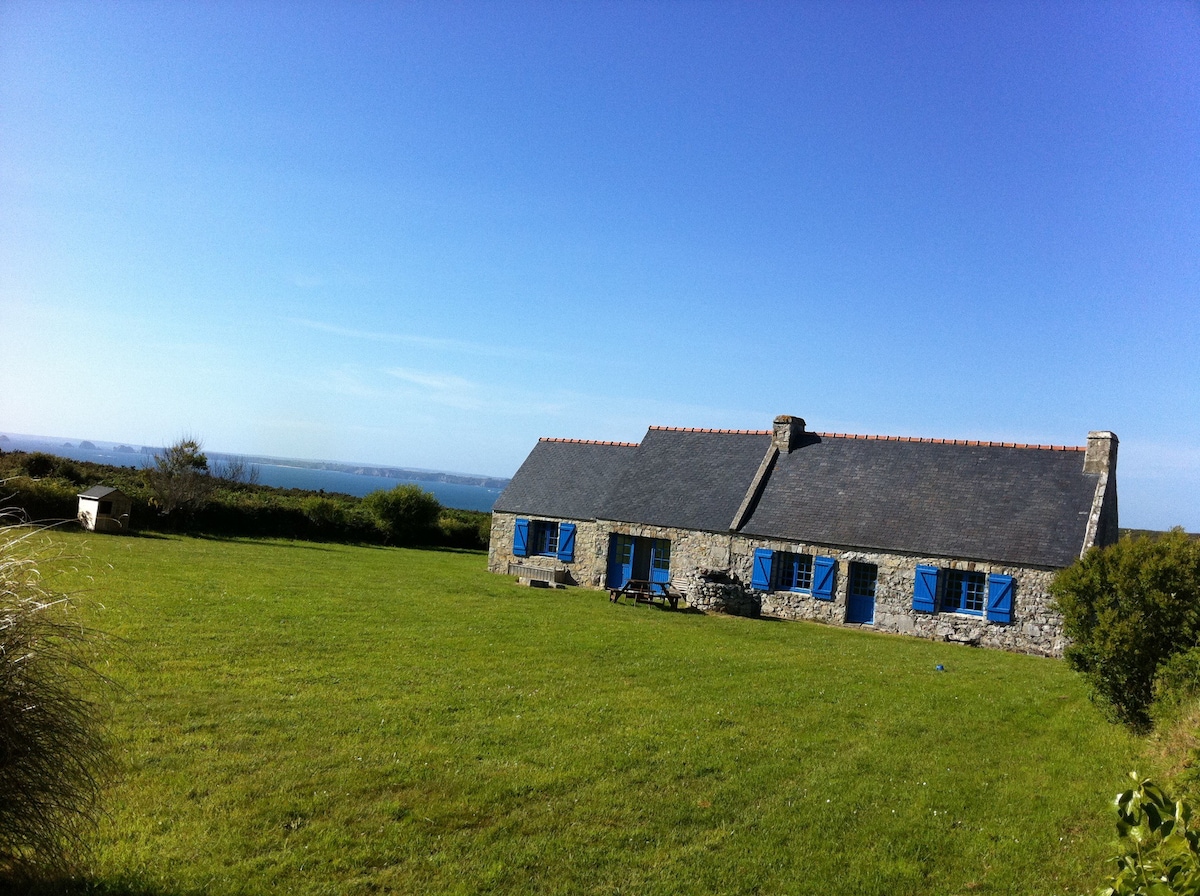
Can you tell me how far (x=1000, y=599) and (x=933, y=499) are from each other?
11.5ft

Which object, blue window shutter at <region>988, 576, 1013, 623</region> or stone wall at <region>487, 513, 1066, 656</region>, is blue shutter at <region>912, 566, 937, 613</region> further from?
blue window shutter at <region>988, 576, 1013, 623</region>

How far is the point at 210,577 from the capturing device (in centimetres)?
1809

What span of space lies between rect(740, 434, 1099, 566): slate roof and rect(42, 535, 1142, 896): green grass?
608 cm

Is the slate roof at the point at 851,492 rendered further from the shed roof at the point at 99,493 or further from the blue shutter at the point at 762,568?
the shed roof at the point at 99,493

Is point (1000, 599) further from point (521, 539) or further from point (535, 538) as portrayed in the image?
point (521, 539)

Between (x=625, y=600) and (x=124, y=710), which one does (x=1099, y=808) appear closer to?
(x=124, y=710)

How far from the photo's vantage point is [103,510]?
26953mm

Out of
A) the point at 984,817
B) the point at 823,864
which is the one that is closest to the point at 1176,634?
the point at 984,817

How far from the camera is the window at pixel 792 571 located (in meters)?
22.8

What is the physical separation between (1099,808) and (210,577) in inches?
665

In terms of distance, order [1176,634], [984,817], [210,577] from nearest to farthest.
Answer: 1. [984,817]
2. [1176,634]
3. [210,577]

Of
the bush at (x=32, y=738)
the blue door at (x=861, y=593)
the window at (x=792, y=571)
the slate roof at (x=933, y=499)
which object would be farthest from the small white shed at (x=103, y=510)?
the bush at (x=32, y=738)

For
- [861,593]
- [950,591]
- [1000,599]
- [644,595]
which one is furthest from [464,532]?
[1000,599]

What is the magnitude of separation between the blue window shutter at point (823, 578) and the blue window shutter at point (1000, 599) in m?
3.83
